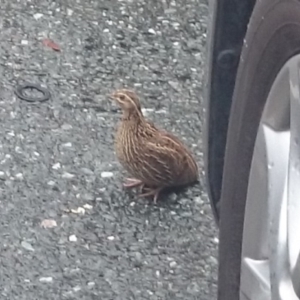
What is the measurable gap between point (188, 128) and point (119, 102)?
63 centimetres

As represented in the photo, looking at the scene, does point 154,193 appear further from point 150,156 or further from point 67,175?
point 67,175

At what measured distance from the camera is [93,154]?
15.8 feet

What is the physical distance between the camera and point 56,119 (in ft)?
16.7

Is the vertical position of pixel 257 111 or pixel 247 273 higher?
pixel 257 111

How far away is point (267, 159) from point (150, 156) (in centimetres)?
178

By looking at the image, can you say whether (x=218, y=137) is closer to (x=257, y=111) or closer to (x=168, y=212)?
(x=257, y=111)

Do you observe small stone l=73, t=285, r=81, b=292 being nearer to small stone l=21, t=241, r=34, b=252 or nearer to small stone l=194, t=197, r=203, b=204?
small stone l=21, t=241, r=34, b=252

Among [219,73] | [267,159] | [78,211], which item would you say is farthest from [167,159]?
[267,159]

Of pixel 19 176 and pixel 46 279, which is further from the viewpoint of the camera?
pixel 19 176

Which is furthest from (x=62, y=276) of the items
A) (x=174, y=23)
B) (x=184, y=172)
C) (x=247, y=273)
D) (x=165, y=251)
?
(x=174, y=23)

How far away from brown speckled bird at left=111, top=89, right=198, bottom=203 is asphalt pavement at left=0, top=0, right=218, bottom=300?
8cm

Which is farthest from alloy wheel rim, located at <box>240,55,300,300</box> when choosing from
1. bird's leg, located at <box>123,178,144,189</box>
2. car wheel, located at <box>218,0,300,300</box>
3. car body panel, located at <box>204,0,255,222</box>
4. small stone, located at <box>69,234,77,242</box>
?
bird's leg, located at <box>123,178,144,189</box>

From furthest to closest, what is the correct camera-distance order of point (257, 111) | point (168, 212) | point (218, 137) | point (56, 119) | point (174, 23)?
point (174, 23), point (56, 119), point (168, 212), point (218, 137), point (257, 111)

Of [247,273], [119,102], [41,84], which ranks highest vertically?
[247,273]
